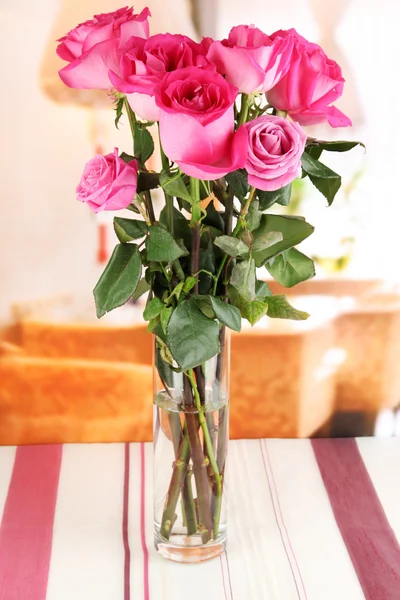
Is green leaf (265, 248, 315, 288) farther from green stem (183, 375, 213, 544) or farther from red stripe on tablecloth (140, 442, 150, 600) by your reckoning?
red stripe on tablecloth (140, 442, 150, 600)

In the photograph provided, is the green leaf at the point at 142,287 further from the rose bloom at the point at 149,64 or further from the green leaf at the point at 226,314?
the rose bloom at the point at 149,64

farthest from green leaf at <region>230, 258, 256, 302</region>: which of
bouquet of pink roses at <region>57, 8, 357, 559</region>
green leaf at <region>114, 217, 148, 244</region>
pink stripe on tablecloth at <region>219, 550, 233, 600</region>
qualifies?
pink stripe on tablecloth at <region>219, 550, 233, 600</region>

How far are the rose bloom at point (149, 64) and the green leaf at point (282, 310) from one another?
0.87 feet

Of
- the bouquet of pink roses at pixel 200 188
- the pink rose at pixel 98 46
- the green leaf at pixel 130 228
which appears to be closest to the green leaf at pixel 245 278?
the bouquet of pink roses at pixel 200 188

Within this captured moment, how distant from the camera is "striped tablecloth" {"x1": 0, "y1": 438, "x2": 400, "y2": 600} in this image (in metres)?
0.97

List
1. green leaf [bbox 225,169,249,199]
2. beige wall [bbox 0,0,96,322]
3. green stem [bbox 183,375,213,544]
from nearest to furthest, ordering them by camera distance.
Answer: green leaf [bbox 225,169,249,199], green stem [bbox 183,375,213,544], beige wall [bbox 0,0,96,322]

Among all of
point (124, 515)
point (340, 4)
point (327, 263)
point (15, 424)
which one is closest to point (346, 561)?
point (124, 515)

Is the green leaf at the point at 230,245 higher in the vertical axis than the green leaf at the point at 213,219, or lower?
lower

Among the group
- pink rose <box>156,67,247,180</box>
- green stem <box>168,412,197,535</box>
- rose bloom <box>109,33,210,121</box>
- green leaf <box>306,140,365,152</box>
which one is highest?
rose bloom <box>109,33,210,121</box>

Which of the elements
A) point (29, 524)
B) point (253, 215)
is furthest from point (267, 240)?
point (29, 524)

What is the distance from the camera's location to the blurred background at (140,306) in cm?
113

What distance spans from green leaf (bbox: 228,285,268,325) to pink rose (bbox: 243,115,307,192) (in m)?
0.15

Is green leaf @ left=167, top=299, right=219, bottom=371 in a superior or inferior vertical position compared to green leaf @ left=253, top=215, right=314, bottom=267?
inferior

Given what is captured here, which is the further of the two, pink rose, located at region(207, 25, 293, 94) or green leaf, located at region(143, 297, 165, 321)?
green leaf, located at region(143, 297, 165, 321)
